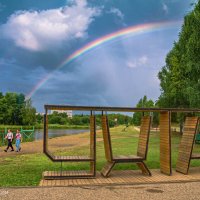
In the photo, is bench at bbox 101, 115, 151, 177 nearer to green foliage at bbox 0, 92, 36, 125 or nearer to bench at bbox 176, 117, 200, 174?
bench at bbox 176, 117, 200, 174

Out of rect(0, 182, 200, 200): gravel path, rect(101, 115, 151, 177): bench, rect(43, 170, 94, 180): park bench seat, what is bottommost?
rect(0, 182, 200, 200): gravel path

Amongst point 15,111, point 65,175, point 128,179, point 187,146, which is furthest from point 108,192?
point 15,111

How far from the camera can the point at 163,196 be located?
862cm

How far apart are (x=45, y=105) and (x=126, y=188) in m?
3.48

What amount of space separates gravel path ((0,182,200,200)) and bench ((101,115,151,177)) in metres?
1.51

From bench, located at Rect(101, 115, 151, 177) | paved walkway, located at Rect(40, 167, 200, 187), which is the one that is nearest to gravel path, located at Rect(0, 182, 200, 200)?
paved walkway, located at Rect(40, 167, 200, 187)

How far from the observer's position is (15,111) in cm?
10419

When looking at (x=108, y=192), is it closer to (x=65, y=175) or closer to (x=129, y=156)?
(x=65, y=175)

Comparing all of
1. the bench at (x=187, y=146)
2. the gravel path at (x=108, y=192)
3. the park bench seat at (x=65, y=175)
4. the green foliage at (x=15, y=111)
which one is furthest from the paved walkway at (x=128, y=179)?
the green foliage at (x=15, y=111)

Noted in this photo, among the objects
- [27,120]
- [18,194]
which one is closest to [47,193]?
[18,194]

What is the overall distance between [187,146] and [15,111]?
96.2 metres

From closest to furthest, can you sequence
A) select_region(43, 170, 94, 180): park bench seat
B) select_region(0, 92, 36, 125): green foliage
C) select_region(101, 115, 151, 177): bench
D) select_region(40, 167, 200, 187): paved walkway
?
select_region(40, 167, 200, 187): paved walkway → select_region(43, 170, 94, 180): park bench seat → select_region(101, 115, 151, 177): bench → select_region(0, 92, 36, 125): green foliage

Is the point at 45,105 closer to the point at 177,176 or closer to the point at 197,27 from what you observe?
the point at 177,176

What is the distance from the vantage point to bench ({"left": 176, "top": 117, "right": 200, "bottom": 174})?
39.9ft
